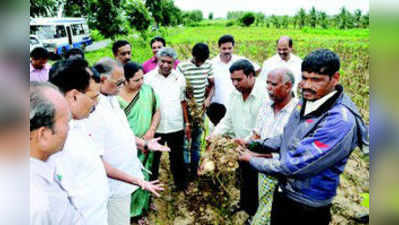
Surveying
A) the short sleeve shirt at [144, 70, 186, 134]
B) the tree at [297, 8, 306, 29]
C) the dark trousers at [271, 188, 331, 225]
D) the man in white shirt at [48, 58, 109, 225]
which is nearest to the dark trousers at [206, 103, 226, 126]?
the short sleeve shirt at [144, 70, 186, 134]

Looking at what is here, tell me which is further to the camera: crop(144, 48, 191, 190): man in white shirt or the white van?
the white van

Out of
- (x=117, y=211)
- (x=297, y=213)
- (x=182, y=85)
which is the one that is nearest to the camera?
(x=297, y=213)

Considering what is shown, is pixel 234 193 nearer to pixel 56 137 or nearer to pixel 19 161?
pixel 56 137

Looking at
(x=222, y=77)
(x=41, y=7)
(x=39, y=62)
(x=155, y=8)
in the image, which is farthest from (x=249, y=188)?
(x=155, y=8)

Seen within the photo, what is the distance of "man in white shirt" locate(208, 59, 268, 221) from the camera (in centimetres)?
268

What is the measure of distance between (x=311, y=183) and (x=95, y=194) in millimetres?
1110

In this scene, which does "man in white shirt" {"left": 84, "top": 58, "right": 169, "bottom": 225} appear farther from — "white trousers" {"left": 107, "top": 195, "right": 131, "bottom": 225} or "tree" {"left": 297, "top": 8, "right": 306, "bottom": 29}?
"tree" {"left": 297, "top": 8, "right": 306, "bottom": 29}

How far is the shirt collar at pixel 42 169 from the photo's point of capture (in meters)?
0.93

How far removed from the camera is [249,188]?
2.72m

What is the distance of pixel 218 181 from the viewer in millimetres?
3551

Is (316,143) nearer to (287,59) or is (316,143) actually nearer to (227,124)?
(227,124)

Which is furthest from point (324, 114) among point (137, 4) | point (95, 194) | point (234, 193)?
point (137, 4)

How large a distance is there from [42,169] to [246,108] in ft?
6.56

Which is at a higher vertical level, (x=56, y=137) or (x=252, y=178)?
(x=56, y=137)
